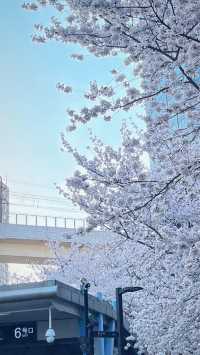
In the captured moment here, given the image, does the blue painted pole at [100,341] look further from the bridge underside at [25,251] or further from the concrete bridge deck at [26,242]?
the bridge underside at [25,251]

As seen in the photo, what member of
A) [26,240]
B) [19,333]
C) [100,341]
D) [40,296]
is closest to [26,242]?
[26,240]

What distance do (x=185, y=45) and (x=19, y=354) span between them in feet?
17.6

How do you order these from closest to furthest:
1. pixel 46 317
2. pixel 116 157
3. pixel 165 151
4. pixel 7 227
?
pixel 165 151, pixel 46 317, pixel 116 157, pixel 7 227

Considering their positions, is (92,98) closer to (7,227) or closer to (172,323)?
(172,323)

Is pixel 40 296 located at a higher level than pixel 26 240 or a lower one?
lower

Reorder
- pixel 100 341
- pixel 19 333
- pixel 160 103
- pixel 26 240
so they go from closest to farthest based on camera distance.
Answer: pixel 160 103 → pixel 19 333 → pixel 100 341 → pixel 26 240

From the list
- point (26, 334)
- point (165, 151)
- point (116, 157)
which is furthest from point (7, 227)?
point (165, 151)

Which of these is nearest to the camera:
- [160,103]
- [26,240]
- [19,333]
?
[160,103]

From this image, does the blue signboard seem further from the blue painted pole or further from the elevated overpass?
the elevated overpass

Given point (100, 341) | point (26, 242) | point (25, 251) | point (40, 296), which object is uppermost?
point (26, 242)

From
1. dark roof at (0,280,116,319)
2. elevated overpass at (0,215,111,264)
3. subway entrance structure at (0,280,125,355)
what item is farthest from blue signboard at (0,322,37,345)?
elevated overpass at (0,215,111,264)

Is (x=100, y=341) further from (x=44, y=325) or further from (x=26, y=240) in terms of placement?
(x=26, y=240)

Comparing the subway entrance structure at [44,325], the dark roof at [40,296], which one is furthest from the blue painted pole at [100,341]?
the dark roof at [40,296]

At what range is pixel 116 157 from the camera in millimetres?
12391
